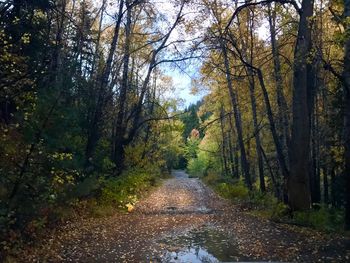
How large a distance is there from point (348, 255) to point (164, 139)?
44.9 meters

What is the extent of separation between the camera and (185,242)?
983cm

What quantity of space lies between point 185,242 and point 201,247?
Result: 2.14 ft

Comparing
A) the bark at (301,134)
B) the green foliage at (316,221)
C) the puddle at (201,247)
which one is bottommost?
the puddle at (201,247)

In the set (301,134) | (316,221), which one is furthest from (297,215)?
(301,134)

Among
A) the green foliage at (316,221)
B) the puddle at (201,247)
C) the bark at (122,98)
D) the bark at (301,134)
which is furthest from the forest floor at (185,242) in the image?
the bark at (122,98)

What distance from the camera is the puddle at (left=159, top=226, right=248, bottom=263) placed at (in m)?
8.20

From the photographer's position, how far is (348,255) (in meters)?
7.59

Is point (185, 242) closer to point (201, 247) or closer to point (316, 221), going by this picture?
point (201, 247)

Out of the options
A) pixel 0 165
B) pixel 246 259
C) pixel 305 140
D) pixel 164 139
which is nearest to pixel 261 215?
pixel 305 140

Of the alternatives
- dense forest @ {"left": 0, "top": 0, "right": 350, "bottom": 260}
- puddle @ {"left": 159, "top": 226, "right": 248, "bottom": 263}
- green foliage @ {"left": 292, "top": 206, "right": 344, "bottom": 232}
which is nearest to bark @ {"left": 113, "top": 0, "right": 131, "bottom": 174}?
dense forest @ {"left": 0, "top": 0, "right": 350, "bottom": 260}

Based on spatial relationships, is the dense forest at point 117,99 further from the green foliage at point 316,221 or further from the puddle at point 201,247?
the puddle at point 201,247

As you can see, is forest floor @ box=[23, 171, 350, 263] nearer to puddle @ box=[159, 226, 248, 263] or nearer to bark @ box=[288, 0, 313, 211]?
puddle @ box=[159, 226, 248, 263]

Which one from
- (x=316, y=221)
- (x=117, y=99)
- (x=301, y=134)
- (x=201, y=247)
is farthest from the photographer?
(x=117, y=99)

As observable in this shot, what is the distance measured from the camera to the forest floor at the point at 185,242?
8.08m
